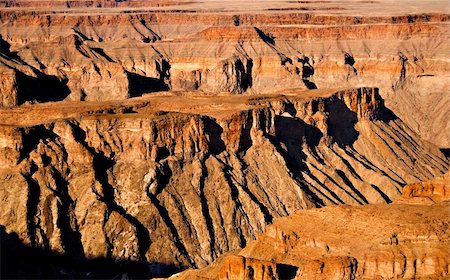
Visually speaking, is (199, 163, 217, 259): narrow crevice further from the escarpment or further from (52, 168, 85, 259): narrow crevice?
(52, 168, 85, 259): narrow crevice

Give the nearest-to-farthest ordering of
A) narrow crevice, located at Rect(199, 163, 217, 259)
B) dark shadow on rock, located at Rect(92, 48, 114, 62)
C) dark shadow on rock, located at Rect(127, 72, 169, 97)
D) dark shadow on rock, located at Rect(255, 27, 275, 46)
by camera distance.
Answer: narrow crevice, located at Rect(199, 163, 217, 259) → dark shadow on rock, located at Rect(127, 72, 169, 97) → dark shadow on rock, located at Rect(92, 48, 114, 62) → dark shadow on rock, located at Rect(255, 27, 275, 46)

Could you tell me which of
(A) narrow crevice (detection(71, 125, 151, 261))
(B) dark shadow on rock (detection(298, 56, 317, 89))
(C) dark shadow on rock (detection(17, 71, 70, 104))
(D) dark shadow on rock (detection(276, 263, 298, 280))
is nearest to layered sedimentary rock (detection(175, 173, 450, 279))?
(D) dark shadow on rock (detection(276, 263, 298, 280))

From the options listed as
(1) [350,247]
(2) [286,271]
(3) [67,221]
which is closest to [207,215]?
(3) [67,221]

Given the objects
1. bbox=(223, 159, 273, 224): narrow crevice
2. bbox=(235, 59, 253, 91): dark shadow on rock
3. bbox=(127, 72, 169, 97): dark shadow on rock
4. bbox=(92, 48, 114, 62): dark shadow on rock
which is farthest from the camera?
bbox=(92, 48, 114, 62): dark shadow on rock

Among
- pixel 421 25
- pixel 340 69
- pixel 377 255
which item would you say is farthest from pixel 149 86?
pixel 377 255

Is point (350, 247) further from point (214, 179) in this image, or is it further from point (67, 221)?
point (214, 179)

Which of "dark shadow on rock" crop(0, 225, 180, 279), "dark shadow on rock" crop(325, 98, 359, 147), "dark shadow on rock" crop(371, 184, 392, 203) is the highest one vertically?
"dark shadow on rock" crop(325, 98, 359, 147)
